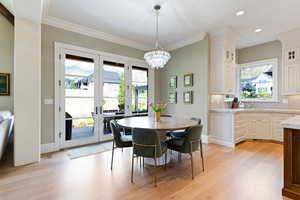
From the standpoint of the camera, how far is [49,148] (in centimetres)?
353

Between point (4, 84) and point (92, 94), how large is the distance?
196 centimetres

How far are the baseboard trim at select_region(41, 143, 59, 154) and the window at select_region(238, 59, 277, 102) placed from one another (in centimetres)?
575

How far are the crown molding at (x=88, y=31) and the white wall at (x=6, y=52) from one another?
3.80ft

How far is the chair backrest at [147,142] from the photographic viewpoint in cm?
220

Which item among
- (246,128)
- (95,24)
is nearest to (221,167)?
(246,128)

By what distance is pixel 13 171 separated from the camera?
2566mm

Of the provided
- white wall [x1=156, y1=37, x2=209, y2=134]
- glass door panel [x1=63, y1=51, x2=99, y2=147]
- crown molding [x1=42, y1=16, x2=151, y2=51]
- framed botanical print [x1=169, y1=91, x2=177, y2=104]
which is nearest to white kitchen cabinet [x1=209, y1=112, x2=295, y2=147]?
white wall [x1=156, y1=37, x2=209, y2=134]

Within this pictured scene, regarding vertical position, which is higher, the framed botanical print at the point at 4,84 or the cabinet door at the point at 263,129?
the framed botanical print at the point at 4,84

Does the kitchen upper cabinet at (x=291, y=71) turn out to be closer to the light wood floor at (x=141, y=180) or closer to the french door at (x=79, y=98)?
the light wood floor at (x=141, y=180)

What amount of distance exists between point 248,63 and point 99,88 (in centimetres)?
486

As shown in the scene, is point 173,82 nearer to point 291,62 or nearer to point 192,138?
point 192,138

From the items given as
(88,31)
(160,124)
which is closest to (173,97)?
(160,124)

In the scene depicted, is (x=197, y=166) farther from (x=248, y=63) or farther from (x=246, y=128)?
(x=248, y=63)

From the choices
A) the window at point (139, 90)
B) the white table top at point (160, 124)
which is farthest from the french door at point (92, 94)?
the white table top at point (160, 124)
